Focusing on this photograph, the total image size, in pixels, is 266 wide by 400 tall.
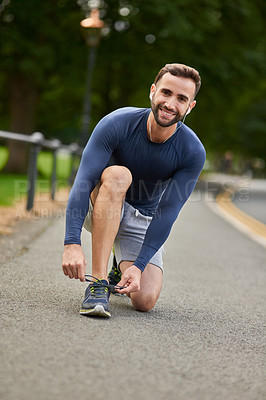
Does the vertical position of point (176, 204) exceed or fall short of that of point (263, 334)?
it exceeds it

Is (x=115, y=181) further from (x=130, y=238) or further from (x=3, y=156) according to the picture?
(x=3, y=156)

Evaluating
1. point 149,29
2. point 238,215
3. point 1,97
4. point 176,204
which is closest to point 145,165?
point 176,204

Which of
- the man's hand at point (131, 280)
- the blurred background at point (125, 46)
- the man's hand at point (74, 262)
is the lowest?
the man's hand at point (131, 280)

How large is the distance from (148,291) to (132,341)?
0.80 meters

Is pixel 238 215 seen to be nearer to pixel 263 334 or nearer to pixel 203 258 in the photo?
pixel 203 258

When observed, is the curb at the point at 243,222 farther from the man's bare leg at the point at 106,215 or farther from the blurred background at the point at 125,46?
the blurred background at the point at 125,46

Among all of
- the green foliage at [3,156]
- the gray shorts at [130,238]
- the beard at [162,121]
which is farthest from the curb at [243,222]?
the green foliage at [3,156]

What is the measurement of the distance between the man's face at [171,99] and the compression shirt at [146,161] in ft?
0.63

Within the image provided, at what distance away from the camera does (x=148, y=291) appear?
4082 millimetres

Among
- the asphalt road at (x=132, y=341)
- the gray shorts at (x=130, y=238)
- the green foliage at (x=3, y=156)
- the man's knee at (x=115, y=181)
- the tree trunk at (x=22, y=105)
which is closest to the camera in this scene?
the asphalt road at (x=132, y=341)

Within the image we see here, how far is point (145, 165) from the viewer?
4223 millimetres

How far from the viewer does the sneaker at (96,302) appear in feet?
12.1

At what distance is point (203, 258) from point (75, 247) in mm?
3424

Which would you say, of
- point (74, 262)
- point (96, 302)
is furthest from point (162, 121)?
point (96, 302)
